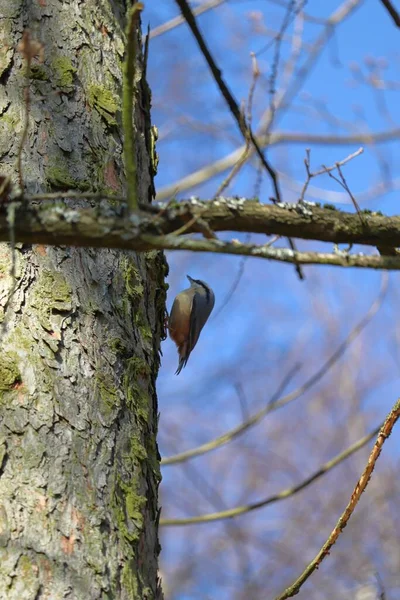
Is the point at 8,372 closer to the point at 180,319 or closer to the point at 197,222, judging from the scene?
the point at 197,222

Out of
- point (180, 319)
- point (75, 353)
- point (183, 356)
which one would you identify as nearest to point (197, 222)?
point (75, 353)

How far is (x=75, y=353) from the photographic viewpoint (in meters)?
1.90

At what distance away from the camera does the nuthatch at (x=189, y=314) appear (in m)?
4.15

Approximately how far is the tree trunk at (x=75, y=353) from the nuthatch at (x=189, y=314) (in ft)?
5.49

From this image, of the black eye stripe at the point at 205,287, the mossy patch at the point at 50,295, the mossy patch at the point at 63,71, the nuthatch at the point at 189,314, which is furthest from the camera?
the black eye stripe at the point at 205,287

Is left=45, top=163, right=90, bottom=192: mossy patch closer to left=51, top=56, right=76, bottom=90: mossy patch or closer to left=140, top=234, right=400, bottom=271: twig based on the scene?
left=51, top=56, right=76, bottom=90: mossy patch

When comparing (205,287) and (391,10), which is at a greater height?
(205,287)

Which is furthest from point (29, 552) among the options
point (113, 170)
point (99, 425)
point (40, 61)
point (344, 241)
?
point (40, 61)

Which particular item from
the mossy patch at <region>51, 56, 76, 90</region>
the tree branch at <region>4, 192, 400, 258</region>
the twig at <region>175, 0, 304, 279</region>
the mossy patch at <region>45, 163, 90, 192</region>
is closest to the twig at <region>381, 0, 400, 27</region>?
the twig at <region>175, 0, 304, 279</region>

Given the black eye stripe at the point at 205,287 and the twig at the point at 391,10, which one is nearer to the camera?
the twig at the point at 391,10

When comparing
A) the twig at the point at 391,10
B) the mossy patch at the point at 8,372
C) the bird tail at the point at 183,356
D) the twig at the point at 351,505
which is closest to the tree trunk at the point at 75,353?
the mossy patch at the point at 8,372

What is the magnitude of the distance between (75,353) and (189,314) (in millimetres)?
2398

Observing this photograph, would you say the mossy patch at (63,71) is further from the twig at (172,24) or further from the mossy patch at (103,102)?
the twig at (172,24)

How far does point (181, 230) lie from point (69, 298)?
67 centimetres
